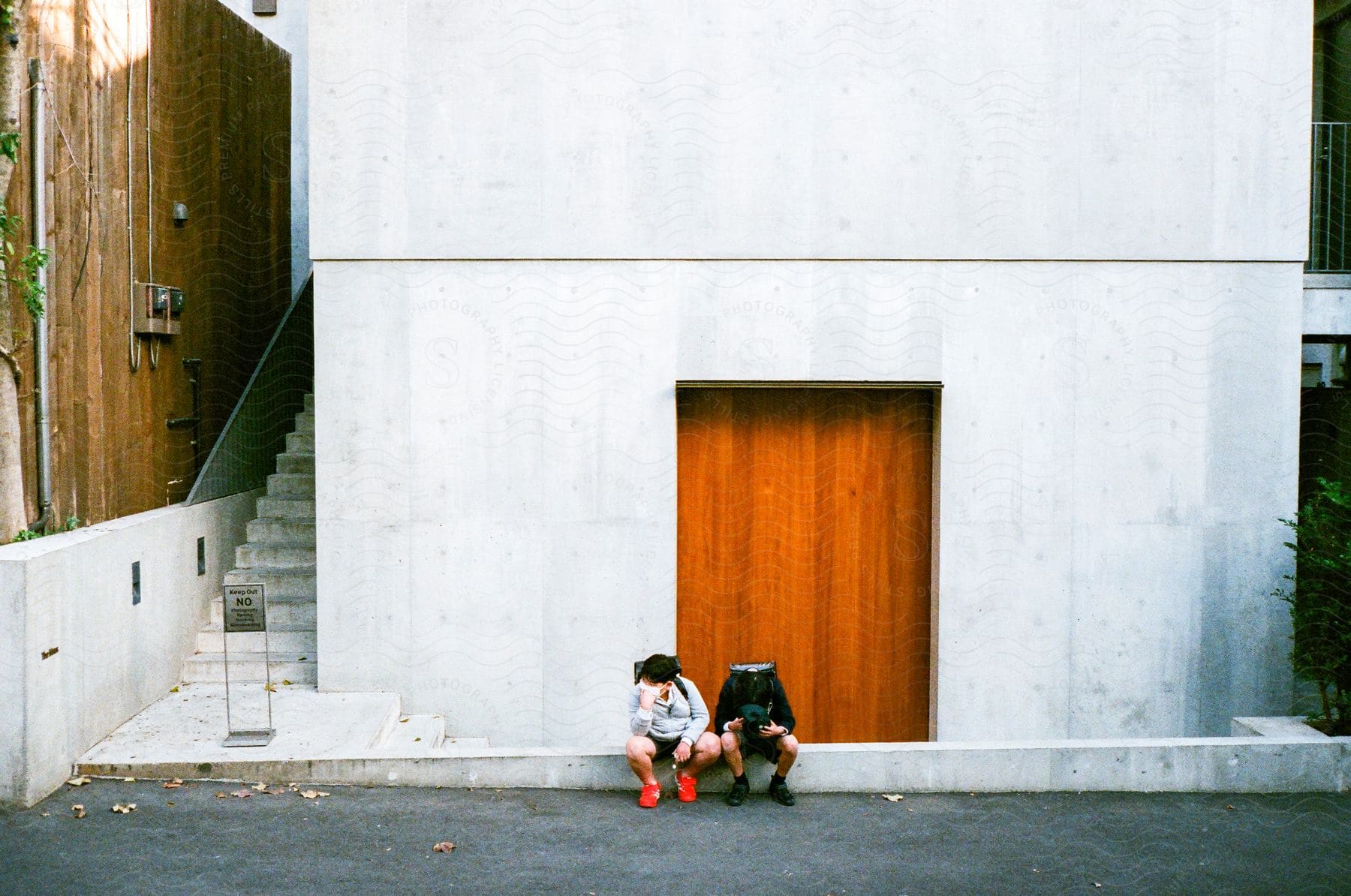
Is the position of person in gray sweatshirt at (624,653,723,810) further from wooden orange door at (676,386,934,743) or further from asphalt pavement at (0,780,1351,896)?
wooden orange door at (676,386,934,743)

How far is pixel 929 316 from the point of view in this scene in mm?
8945

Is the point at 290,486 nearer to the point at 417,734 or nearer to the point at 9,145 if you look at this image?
the point at 417,734

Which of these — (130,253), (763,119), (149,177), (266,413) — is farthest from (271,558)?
(763,119)

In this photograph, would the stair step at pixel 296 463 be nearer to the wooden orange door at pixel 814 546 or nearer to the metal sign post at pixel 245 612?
the metal sign post at pixel 245 612

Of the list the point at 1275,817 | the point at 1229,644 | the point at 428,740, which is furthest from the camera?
the point at 1229,644

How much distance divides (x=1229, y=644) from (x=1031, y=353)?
295 centimetres

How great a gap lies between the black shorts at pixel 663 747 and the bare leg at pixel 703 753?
0.14 metres

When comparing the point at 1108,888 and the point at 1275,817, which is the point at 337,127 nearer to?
the point at 1108,888

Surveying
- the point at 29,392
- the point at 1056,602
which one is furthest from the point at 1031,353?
the point at 29,392

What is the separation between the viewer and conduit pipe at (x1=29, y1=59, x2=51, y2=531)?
7.91 m

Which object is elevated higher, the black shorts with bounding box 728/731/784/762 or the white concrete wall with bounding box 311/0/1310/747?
the white concrete wall with bounding box 311/0/1310/747

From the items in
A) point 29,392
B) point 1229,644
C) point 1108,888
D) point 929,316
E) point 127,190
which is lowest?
point 1108,888

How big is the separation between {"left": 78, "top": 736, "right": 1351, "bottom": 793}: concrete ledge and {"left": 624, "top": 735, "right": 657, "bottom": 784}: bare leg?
0.24m

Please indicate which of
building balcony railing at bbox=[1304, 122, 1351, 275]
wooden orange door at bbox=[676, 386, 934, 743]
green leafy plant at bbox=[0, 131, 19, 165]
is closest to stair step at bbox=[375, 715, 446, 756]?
wooden orange door at bbox=[676, 386, 934, 743]
